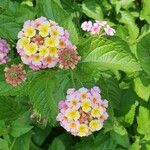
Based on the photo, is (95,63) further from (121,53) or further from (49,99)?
(49,99)

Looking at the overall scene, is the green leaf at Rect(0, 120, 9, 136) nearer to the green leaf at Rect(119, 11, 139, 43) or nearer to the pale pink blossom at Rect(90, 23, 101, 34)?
the pale pink blossom at Rect(90, 23, 101, 34)

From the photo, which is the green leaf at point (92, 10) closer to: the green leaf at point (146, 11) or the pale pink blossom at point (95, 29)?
the green leaf at point (146, 11)

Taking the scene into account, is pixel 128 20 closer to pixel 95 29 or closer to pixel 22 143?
pixel 95 29

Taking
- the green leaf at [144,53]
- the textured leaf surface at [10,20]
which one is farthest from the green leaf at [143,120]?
the textured leaf surface at [10,20]

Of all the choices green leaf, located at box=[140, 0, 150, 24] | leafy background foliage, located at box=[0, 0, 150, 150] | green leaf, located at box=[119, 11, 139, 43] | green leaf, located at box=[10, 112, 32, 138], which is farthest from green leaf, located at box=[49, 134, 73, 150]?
green leaf, located at box=[140, 0, 150, 24]

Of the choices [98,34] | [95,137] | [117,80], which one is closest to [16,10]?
[98,34]

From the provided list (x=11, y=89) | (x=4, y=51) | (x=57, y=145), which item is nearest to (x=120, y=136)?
(x=57, y=145)
